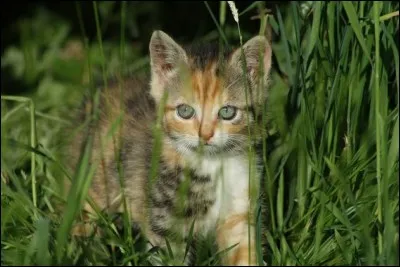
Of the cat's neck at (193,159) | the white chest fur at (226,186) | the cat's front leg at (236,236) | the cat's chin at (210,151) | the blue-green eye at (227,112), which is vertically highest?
the blue-green eye at (227,112)

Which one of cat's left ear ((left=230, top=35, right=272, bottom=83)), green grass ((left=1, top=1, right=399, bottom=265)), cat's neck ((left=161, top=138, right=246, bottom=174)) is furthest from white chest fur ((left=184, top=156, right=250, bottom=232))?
cat's left ear ((left=230, top=35, right=272, bottom=83))

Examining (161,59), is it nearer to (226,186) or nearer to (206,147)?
(206,147)

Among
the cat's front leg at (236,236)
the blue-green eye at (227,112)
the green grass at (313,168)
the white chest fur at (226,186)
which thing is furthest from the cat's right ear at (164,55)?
the cat's front leg at (236,236)

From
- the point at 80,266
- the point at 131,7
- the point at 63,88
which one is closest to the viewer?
the point at 80,266

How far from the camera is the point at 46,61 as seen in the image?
6.57m

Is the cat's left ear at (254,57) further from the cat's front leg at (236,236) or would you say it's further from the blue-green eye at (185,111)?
the cat's front leg at (236,236)

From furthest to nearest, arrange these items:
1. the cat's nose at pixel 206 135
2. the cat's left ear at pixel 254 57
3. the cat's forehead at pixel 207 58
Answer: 1. the cat's forehead at pixel 207 58
2. the cat's left ear at pixel 254 57
3. the cat's nose at pixel 206 135

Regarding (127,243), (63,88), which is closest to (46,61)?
(63,88)

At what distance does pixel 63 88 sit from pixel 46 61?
46cm

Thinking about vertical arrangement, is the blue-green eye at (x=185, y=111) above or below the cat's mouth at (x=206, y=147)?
above

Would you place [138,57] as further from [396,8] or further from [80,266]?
[80,266]

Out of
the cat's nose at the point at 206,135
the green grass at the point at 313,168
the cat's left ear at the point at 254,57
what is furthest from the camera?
the cat's left ear at the point at 254,57

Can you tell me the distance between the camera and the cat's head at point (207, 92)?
12.4ft

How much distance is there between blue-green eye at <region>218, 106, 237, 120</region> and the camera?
3.84m
